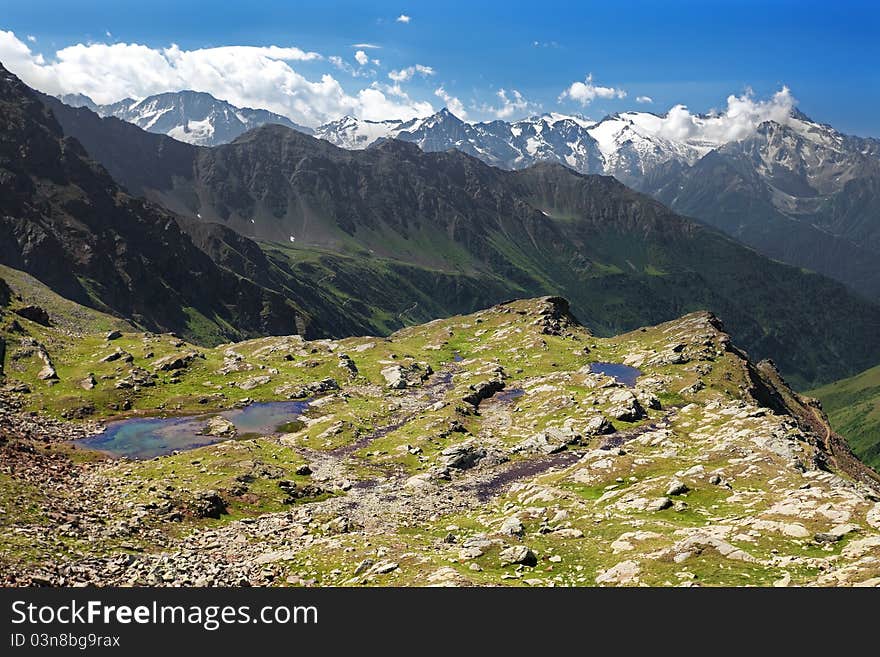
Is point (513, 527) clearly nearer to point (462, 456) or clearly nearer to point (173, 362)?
point (462, 456)

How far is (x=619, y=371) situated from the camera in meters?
166

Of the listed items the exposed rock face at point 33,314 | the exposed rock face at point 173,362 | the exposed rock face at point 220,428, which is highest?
the exposed rock face at point 33,314

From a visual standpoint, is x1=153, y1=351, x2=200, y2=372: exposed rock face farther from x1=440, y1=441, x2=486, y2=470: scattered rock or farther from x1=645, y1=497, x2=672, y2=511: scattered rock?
x1=645, y1=497, x2=672, y2=511: scattered rock

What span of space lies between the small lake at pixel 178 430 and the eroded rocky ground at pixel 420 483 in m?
3.65

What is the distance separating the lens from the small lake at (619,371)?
15362cm

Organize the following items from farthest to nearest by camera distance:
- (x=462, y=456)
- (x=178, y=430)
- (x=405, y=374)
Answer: (x=405, y=374), (x=178, y=430), (x=462, y=456)

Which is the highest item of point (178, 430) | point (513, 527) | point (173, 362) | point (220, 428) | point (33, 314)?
point (33, 314)

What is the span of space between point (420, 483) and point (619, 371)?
317 ft

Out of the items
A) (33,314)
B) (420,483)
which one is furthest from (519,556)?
(33,314)

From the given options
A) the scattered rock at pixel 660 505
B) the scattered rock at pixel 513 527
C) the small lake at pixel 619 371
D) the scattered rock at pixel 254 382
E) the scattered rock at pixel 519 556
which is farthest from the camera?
the small lake at pixel 619 371

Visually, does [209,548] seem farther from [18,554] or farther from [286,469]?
[286,469]

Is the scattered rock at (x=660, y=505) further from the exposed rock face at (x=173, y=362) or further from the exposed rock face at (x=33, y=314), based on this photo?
the exposed rock face at (x=33, y=314)

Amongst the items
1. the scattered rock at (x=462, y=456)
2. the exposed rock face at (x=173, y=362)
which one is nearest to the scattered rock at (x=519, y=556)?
the scattered rock at (x=462, y=456)

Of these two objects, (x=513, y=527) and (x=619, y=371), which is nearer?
(x=513, y=527)
